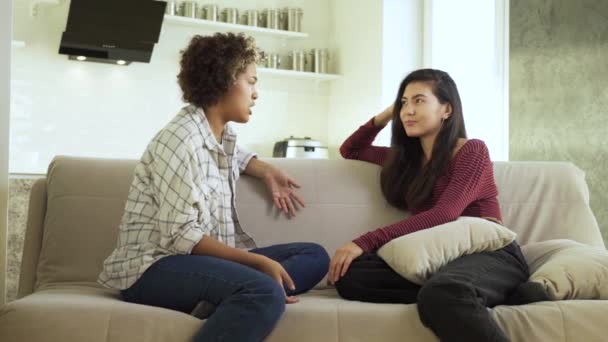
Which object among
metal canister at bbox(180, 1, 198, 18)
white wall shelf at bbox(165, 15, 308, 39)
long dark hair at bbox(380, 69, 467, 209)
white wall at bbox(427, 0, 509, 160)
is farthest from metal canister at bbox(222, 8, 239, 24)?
long dark hair at bbox(380, 69, 467, 209)

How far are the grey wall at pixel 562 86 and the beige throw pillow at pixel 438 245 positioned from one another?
6.04 ft

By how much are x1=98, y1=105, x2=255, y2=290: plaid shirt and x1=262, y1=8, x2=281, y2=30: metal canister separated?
151 inches

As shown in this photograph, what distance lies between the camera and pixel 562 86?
155 inches

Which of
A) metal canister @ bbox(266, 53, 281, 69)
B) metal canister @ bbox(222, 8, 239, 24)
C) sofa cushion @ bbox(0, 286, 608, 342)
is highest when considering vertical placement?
metal canister @ bbox(222, 8, 239, 24)

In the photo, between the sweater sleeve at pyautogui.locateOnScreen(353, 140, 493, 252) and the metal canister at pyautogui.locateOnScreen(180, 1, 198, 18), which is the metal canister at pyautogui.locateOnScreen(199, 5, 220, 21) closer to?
the metal canister at pyautogui.locateOnScreen(180, 1, 198, 18)

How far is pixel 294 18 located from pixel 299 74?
460 mm

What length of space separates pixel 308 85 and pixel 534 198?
374 cm

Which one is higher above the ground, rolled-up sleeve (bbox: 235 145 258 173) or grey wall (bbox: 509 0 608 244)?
grey wall (bbox: 509 0 608 244)

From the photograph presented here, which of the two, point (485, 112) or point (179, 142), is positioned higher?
point (485, 112)

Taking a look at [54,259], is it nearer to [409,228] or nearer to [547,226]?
[409,228]

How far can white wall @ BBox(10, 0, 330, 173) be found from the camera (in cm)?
512

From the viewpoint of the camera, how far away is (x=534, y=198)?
254cm

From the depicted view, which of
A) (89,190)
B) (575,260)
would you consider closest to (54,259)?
(89,190)

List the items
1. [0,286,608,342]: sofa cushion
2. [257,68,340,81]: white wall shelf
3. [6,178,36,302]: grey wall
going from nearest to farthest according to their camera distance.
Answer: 1. [0,286,608,342]: sofa cushion
2. [6,178,36,302]: grey wall
3. [257,68,340,81]: white wall shelf
